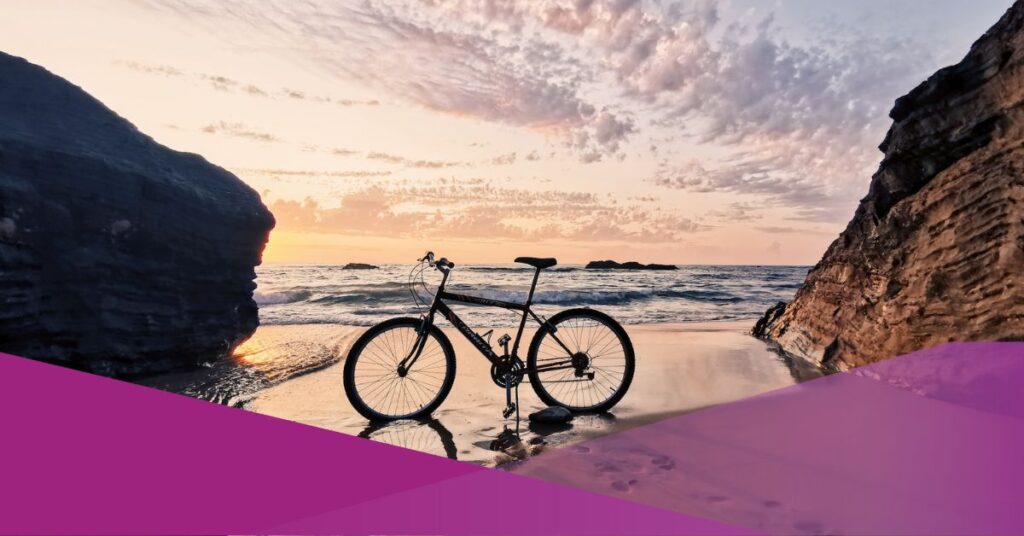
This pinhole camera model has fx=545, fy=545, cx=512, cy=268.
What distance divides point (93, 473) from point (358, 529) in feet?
7.46

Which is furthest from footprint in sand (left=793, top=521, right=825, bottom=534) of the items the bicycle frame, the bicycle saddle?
the bicycle saddle

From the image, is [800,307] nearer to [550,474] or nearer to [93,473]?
[550,474]

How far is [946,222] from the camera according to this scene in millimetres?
6172

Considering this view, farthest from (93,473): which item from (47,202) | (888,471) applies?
(888,471)

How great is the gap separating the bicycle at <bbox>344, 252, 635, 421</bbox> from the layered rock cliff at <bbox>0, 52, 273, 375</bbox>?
408 centimetres

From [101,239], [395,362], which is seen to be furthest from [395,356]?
[101,239]

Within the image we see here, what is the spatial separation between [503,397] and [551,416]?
3.82 feet

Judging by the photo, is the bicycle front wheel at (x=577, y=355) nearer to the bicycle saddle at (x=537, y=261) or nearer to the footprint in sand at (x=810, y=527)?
the bicycle saddle at (x=537, y=261)

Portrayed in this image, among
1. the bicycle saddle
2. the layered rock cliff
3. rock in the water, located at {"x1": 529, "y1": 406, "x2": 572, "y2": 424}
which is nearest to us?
rock in the water, located at {"x1": 529, "y1": 406, "x2": 572, "y2": 424}

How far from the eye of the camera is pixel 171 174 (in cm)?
858

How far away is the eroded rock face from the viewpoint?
5508 millimetres

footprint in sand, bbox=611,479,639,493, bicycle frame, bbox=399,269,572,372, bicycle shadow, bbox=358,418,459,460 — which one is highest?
bicycle frame, bbox=399,269,572,372
